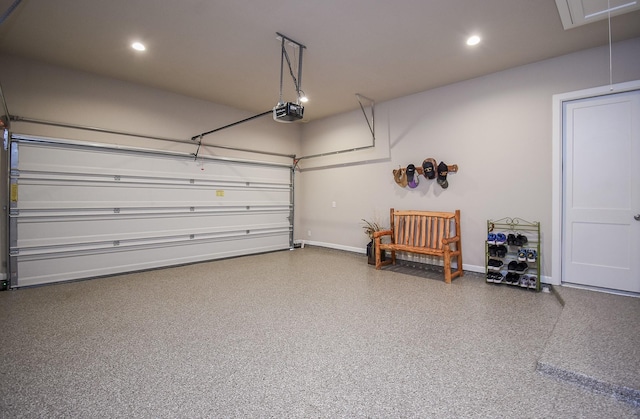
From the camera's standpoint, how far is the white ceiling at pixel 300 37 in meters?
2.93

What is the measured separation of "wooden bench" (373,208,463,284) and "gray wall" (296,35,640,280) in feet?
0.68

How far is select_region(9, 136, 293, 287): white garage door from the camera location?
4.00 m

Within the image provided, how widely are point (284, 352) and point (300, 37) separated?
339 centimetres

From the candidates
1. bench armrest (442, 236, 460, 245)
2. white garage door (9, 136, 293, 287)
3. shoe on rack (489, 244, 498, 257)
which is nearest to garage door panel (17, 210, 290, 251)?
white garage door (9, 136, 293, 287)

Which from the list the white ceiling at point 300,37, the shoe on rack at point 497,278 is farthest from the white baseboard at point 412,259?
the white ceiling at point 300,37

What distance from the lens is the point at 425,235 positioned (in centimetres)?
495

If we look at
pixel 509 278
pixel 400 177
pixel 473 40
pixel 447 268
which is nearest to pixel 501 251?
pixel 509 278

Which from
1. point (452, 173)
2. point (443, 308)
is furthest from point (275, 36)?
point (443, 308)

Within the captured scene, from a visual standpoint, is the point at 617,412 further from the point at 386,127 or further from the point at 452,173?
the point at 386,127

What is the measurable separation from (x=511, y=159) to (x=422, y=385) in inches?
144

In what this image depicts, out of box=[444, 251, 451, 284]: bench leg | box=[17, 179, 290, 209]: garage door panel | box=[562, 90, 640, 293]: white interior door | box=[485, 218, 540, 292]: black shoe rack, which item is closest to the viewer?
box=[562, 90, 640, 293]: white interior door

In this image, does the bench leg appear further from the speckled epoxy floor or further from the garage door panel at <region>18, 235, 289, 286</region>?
the garage door panel at <region>18, 235, 289, 286</region>

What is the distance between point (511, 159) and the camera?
4.22m

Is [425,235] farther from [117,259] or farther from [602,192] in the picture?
[117,259]
